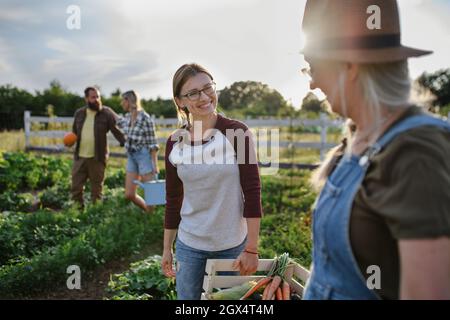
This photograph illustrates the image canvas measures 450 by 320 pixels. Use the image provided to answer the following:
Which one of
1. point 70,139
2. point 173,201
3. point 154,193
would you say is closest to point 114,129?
point 70,139

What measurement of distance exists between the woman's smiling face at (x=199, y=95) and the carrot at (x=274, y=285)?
2.92 feet

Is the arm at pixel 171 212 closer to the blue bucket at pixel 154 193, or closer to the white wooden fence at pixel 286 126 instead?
the blue bucket at pixel 154 193

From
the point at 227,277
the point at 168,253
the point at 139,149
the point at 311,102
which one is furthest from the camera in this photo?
the point at 311,102

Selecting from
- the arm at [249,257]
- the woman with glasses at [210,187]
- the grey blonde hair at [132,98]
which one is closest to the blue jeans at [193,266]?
the woman with glasses at [210,187]

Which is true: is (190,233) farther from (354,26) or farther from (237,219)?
(354,26)

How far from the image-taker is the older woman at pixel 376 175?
93 centimetres

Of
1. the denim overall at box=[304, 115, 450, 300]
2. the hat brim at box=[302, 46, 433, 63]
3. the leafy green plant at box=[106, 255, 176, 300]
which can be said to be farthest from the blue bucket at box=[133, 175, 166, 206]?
the hat brim at box=[302, 46, 433, 63]

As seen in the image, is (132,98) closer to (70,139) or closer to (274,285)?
(70,139)

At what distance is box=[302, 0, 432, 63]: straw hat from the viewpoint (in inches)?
45.8

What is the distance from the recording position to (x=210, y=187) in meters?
2.25

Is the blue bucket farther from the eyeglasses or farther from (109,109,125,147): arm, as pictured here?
the eyeglasses

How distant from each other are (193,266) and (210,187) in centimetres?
41
